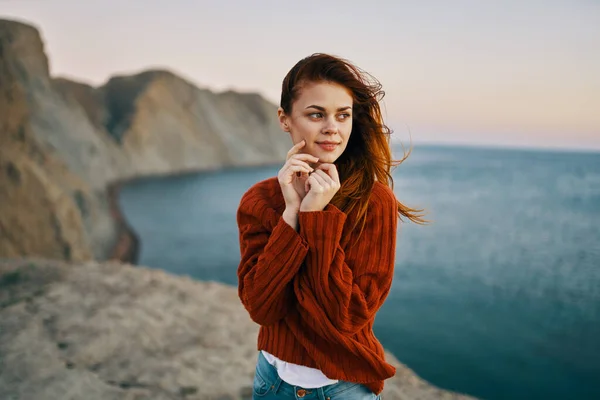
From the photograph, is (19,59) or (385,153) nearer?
(385,153)

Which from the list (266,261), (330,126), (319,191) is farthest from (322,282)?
(330,126)

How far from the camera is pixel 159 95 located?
2098 inches

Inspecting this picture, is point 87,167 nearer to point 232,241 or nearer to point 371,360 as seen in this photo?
point 232,241

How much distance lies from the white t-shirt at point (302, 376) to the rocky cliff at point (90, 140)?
11114mm

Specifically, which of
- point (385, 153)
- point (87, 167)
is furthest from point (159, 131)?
point (385, 153)

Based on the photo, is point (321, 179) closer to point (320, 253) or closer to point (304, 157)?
point (304, 157)

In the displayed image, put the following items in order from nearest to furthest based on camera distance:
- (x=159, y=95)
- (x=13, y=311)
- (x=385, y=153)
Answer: (x=385, y=153) < (x=13, y=311) < (x=159, y=95)

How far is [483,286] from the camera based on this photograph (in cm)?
1402

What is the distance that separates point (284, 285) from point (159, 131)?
53156mm

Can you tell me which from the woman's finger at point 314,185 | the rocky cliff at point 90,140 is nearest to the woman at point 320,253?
the woman's finger at point 314,185

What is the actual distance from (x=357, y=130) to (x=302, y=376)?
1.05 metres

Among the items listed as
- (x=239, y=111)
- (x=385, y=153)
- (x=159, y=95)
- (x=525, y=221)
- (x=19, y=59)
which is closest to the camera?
(x=385, y=153)

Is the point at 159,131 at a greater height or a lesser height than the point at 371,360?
lesser

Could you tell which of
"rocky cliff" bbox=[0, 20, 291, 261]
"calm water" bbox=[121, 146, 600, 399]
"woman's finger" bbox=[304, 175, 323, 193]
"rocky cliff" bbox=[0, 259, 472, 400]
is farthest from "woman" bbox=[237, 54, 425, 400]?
"rocky cliff" bbox=[0, 20, 291, 261]
